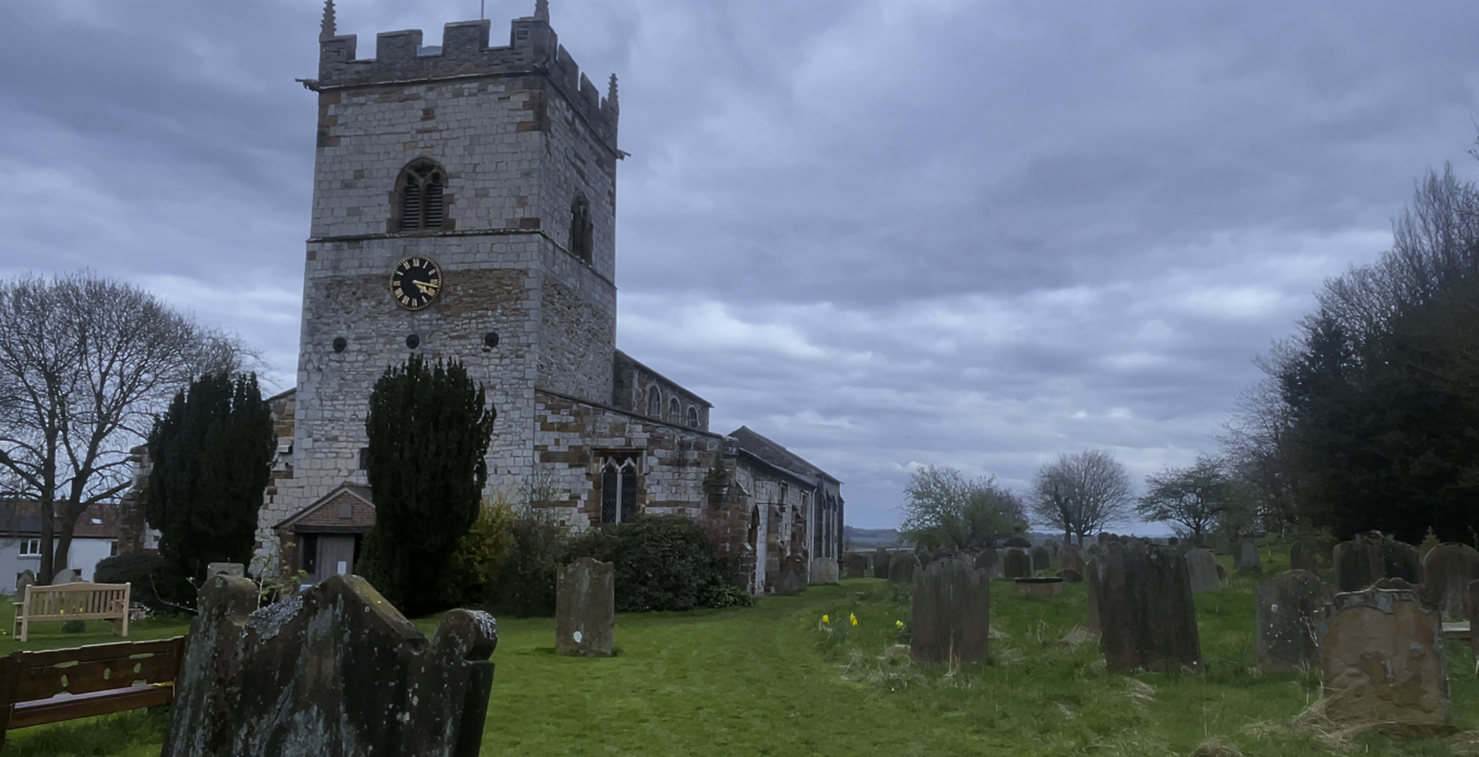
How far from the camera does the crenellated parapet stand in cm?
2400

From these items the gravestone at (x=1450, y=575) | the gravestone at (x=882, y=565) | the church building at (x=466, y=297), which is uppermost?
the church building at (x=466, y=297)

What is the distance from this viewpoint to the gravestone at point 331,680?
11.2ft

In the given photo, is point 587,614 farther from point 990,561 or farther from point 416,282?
point 416,282

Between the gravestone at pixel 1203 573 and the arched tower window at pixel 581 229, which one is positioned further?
the arched tower window at pixel 581 229

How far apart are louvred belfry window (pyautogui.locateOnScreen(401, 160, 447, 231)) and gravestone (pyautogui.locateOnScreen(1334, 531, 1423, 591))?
1930 centimetres

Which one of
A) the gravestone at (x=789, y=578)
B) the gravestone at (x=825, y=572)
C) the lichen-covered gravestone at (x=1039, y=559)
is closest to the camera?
the gravestone at (x=789, y=578)

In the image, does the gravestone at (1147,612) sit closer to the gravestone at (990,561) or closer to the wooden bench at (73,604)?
the gravestone at (990,561)

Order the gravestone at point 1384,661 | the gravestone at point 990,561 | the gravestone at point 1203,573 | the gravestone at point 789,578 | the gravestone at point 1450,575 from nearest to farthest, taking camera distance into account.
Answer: the gravestone at point 1384,661 → the gravestone at point 1450,575 → the gravestone at point 1203,573 → the gravestone at point 990,561 → the gravestone at point 789,578

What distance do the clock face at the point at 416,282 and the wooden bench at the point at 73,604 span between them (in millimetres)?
9807

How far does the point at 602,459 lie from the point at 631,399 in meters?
6.22

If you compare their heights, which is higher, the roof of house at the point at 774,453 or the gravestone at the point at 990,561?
the roof of house at the point at 774,453

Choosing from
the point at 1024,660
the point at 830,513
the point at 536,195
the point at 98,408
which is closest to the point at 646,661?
the point at 1024,660

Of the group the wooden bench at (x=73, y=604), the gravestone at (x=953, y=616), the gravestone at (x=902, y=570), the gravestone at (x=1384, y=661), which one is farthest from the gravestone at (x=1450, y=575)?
the wooden bench at (x=73, y=604)

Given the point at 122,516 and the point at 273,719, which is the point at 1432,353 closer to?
the point at 273,719
